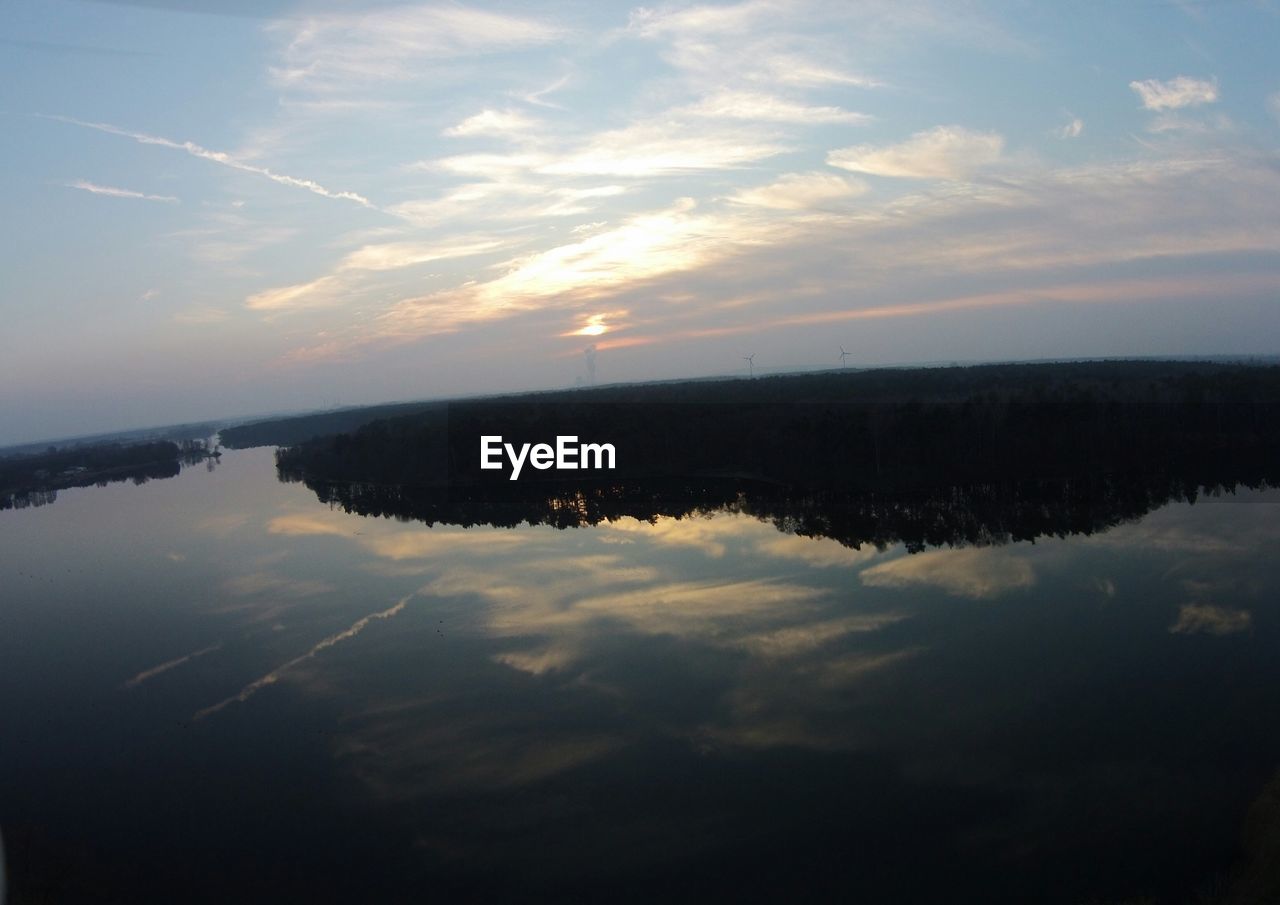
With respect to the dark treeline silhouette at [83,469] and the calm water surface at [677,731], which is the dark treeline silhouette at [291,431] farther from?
→ the calm water surface at [677,731]

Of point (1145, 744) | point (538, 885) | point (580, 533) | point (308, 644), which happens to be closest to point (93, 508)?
point (580, 533)

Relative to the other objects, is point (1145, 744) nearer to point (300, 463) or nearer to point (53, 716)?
point (53, 716)

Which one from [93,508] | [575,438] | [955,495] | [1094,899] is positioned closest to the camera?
[1094,899]

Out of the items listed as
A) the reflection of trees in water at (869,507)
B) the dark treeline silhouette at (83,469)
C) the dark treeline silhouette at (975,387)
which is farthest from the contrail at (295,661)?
the dark treeline silhouette at (83,469)

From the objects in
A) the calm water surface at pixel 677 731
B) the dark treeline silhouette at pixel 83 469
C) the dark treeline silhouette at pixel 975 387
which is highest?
the dark treeline silhouette at pixel 975 387

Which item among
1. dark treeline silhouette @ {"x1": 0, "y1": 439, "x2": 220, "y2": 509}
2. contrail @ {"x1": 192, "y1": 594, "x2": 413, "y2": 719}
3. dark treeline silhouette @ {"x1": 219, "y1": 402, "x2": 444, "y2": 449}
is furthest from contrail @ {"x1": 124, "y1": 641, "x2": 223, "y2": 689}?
dark treeline silhouette @ {"x1": 219, "y1": 402, "x2": 444, "y2": 449}
